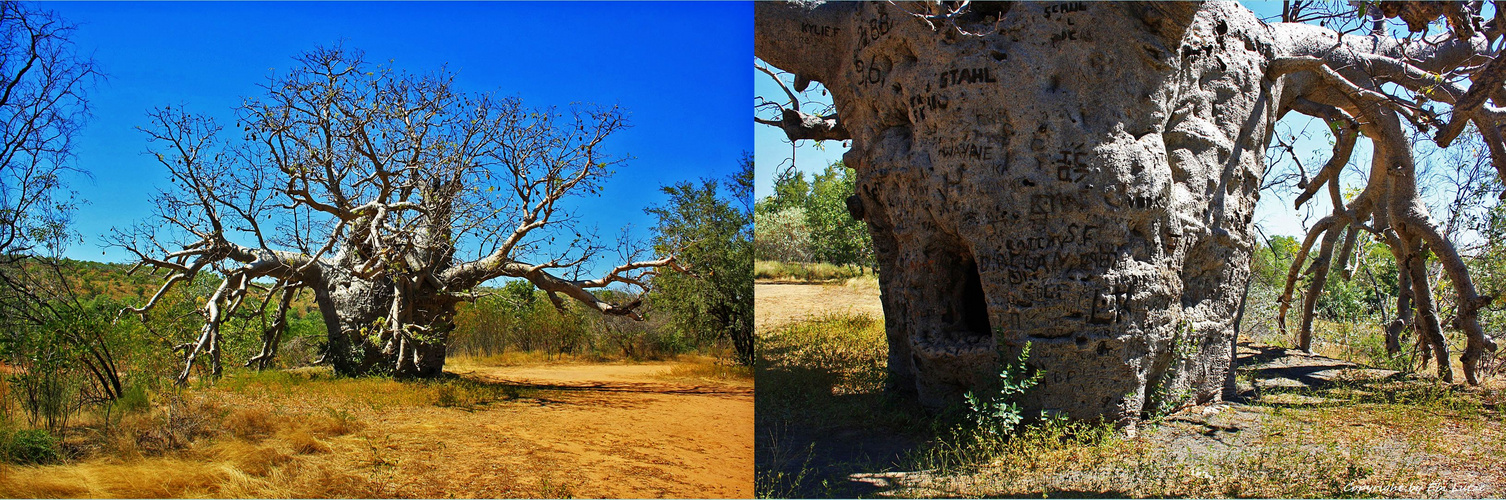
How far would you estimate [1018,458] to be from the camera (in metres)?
4.80

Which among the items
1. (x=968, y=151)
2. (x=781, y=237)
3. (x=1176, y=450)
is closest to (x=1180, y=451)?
(x=1176, y=450)

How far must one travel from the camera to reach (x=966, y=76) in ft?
16.7

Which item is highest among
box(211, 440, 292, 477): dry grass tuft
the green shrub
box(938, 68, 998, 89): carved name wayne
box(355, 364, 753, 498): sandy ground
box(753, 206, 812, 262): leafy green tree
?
box(753, 206, 812, 262): leafy green tree

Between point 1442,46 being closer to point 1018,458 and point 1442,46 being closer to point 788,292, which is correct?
point 1018,458

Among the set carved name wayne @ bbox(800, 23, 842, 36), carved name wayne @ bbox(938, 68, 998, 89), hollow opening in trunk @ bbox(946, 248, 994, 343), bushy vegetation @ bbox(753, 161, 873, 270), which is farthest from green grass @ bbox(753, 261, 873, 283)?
carved name wayne @ bbox(938, 68, 998, 89)

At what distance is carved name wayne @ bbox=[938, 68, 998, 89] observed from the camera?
503 cm

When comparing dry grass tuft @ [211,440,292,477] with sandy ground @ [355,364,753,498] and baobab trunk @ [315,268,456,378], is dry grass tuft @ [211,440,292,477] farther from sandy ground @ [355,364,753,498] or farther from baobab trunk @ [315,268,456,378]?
baobab trunk @ [315,268,456,378]

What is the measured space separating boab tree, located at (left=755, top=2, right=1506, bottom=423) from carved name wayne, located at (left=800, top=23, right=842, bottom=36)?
0.01 metres

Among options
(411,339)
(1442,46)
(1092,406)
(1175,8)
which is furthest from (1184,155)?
(411,339)

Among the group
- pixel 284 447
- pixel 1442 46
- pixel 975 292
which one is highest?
pixel 1442 46

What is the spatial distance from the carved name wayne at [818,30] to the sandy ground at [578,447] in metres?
3.39

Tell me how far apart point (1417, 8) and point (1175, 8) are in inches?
49.2

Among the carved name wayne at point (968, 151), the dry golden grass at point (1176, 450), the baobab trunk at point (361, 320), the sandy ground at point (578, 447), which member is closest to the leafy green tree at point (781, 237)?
the baobab trunk at point (361, 320)

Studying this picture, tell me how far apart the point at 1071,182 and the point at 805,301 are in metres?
11.5
